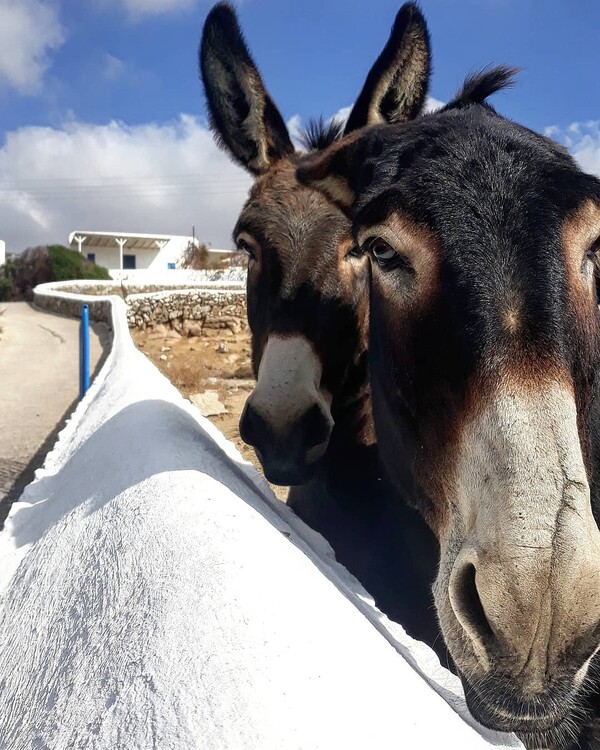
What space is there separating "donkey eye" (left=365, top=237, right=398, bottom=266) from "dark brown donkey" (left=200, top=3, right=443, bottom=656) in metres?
0.95

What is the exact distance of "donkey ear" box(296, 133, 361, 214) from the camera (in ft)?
7.22

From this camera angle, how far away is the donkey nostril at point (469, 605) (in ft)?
3.91

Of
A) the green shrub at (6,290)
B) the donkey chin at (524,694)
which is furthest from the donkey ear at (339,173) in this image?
the green shrub at (6,290)

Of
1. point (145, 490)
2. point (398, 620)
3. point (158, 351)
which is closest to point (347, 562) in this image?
point (398, 620)

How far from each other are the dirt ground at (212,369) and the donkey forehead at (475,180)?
4.26 m

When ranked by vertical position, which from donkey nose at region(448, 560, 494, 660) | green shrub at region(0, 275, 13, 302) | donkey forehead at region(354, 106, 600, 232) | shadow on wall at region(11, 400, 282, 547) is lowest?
green shrub at region(0, 275, 13, 302)

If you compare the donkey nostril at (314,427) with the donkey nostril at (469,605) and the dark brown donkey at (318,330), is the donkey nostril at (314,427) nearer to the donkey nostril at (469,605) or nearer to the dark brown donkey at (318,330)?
the dark brown donkey at (318,330)

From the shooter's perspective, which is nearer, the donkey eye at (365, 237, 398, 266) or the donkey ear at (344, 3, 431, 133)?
the donkey eye at (365, 237, 398, 266)

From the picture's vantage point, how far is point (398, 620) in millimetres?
2250

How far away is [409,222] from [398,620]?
1.54 meters

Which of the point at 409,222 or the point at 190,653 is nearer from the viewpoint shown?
the point at 190,653

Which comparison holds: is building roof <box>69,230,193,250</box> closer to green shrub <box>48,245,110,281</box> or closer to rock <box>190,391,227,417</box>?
green shrub <box>48,245,110,281</box>

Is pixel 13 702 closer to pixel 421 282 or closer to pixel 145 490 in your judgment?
pixel 145 490

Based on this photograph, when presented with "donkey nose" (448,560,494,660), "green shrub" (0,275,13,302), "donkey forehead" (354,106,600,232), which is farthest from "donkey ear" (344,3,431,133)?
"green shrub" (0,275,13,302)
